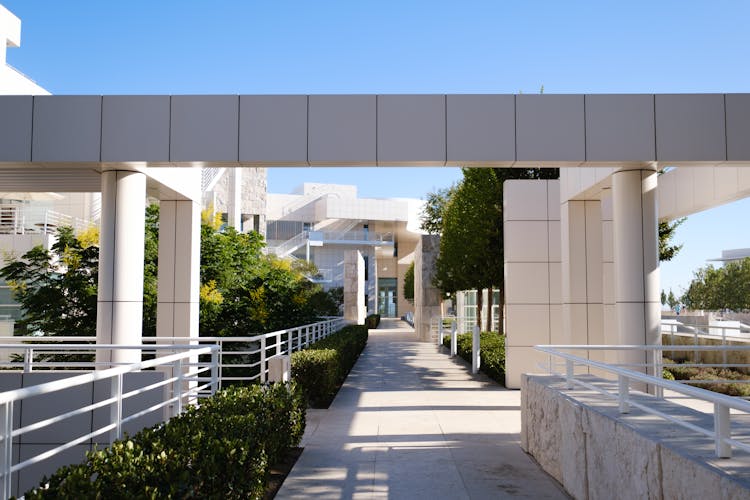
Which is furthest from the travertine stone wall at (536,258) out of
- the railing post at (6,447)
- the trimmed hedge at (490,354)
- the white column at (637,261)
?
the railing post at (6,447)

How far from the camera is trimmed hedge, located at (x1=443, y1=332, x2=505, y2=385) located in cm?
1582

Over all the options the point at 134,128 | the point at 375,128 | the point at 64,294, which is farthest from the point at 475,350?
the point at 134,128

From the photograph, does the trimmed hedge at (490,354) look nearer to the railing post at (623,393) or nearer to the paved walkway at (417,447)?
the paved walkway at (417,447)

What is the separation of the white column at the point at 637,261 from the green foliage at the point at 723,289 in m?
54.9

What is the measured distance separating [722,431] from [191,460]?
336cm

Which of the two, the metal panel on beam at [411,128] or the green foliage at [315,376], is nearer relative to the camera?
the metal panel on beam at [411,128]

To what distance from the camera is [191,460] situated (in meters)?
4.53

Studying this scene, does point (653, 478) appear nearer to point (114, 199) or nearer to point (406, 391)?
point (114, 199)

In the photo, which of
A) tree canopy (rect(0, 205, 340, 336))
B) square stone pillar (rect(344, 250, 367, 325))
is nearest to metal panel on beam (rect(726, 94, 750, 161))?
tree canopy (rect(0, 205, 340, 336))

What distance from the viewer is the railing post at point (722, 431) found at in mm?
3887

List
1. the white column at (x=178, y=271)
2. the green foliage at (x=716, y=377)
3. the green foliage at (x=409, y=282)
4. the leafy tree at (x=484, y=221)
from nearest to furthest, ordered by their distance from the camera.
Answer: the white column at (x=178, y=271), the green foliage at (x=716, y=377), the leafy tree at (x=484, y=221), the green foliage at (x=409, y=282)

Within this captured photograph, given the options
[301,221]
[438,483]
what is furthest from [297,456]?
[301,221]

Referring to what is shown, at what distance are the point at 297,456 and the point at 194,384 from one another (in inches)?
216

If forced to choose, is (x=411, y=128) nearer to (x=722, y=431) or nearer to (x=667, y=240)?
(x=722, y=431)
